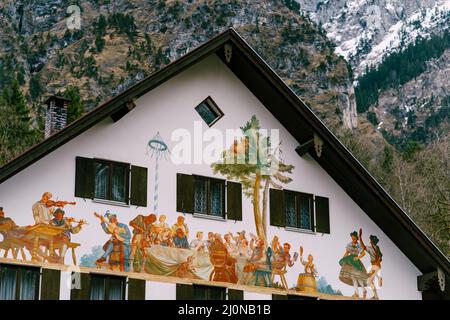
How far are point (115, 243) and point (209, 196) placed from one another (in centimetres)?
312

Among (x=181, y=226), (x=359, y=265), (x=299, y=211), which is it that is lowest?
(x=359, y=265)

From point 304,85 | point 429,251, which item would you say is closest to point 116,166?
point 429,251

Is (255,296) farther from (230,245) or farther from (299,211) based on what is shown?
(299,211)

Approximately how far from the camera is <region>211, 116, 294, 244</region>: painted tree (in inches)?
969

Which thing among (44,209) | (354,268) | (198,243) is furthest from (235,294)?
(44,209)

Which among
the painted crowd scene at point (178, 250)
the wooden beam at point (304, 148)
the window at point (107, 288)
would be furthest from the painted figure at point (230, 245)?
the wooden beam at point (304, 148)

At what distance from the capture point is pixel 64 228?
70.7 feet

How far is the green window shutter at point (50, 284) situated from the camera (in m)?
20.8

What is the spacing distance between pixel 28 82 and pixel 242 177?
14237cm

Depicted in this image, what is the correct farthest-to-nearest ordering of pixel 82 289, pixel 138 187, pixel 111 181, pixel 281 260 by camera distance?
1. pixel 281 260
2. pixel 138 187
3. pixel 111 181
4. pixel 82 289

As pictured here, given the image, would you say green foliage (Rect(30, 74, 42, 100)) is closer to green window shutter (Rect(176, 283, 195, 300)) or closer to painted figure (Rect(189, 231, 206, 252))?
painted figure (Rect(189, 231, 206, 252))

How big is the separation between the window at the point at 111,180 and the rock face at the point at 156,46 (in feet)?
458

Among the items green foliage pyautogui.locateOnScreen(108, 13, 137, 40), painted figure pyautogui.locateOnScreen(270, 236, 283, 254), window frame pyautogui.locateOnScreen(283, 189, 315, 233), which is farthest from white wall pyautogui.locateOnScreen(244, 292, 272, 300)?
green foliage pyautogui.locateOnScreen(108, 13, 137, 40)

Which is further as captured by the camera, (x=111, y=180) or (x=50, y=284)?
(x=111, y=180)
